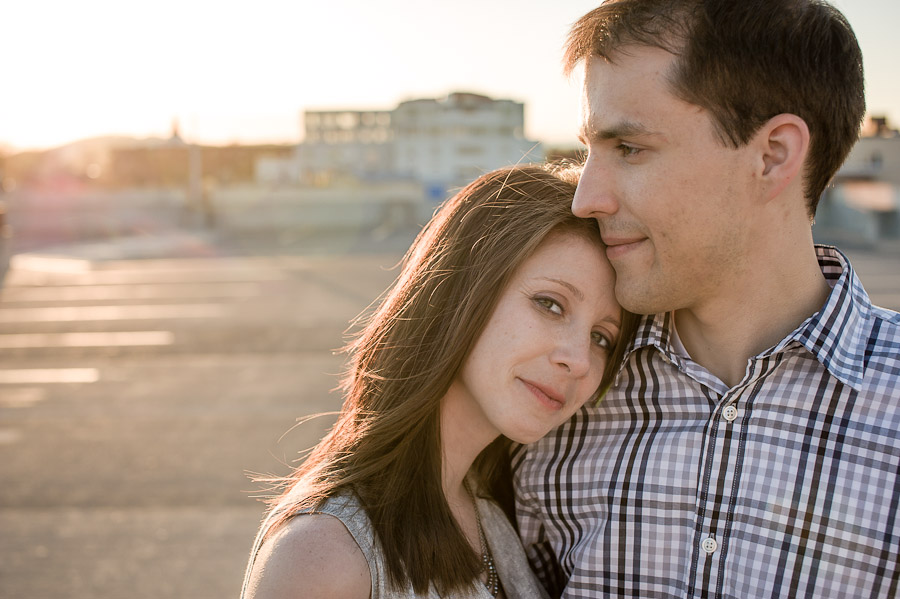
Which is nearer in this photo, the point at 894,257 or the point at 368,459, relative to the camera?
the point at 368,459

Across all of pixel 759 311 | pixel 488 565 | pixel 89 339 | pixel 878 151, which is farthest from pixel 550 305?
pixel 89 339

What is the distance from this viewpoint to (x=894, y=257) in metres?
18.1

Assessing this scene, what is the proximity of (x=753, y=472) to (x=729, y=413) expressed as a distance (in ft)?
0.56

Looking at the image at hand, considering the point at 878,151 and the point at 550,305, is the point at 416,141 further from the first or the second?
the point at 550,305

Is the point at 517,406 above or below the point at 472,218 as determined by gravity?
below

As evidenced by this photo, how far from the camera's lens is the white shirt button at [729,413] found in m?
2.16

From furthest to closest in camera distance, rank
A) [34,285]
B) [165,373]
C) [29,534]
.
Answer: [34,285], [165,373], [29,534]

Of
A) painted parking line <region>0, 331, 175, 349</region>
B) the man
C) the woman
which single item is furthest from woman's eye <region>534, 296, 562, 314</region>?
painted parking line <region>0, 331, 175, 349</region>

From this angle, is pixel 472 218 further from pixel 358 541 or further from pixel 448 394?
pixel 358 541

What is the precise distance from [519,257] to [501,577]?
3.29ft

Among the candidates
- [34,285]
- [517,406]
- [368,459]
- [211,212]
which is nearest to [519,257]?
[517,406]

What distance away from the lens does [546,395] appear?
7.55ft

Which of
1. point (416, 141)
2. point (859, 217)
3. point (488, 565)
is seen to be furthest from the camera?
point (416, 141)

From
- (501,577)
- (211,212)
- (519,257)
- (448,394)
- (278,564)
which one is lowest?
(211,212)
